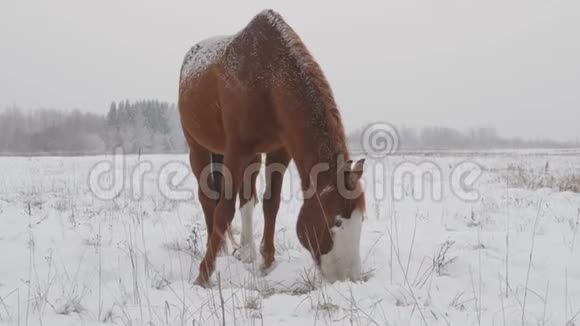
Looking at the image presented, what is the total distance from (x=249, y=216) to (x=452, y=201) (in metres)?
4.42

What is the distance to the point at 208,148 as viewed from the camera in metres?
4.69

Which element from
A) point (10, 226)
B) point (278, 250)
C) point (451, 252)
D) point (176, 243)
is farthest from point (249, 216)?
point (10, 226)

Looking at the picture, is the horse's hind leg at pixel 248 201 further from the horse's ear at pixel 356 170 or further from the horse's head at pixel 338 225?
the horse's ear at pixel 356 170

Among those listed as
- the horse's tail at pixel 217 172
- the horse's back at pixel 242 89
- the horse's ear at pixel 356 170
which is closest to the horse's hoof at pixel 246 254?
the horse's tail at pixel 217 172

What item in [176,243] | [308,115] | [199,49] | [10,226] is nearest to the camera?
[308,115]

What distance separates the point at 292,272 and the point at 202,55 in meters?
2.96

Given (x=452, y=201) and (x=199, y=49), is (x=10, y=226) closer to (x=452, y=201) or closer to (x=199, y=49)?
(x=199, y=49)

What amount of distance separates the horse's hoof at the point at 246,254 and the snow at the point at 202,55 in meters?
2.09

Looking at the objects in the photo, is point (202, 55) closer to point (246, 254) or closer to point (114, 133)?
point (246, 254)

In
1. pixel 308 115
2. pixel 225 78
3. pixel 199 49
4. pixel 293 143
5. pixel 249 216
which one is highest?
pixel 199 49

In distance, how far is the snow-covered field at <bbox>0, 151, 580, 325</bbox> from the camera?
2.03 metres

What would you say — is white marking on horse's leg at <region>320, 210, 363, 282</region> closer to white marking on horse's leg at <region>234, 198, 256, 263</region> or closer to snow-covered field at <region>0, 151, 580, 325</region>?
snow-covered field at <region>0, 151, 580, 325</region>

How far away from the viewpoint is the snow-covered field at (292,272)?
2033 mm

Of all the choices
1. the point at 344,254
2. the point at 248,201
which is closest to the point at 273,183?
the point at 248,201
